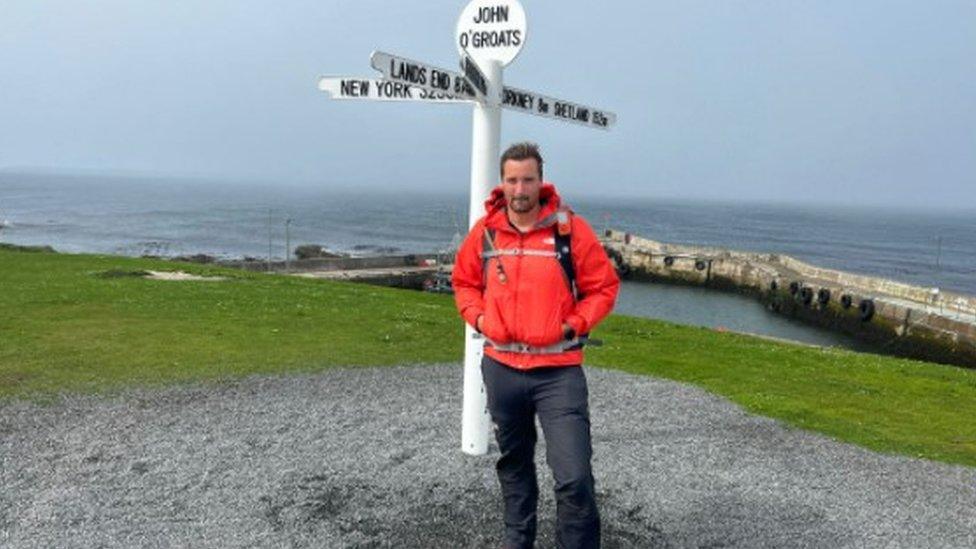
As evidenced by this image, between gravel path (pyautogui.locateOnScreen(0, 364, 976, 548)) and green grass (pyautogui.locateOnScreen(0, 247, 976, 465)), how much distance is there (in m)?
1.11

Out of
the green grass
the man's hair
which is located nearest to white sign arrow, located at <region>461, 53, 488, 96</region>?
the man's hair

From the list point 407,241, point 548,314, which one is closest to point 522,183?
point 548,314

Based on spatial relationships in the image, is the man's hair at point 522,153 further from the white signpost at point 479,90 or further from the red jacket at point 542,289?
the white signpost at point 479,90

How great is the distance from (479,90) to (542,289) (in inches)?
109

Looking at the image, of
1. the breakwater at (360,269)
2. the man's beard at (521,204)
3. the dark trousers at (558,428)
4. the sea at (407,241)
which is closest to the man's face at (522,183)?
the man's beard at (521,204)

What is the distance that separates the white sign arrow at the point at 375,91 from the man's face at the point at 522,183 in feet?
7.17

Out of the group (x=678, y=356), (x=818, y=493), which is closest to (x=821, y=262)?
(x=678, y=356)

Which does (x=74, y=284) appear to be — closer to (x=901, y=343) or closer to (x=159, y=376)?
(x=159, y=376)

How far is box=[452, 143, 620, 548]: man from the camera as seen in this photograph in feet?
15.6

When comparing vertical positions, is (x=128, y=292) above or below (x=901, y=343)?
above

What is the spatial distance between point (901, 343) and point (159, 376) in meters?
45.0

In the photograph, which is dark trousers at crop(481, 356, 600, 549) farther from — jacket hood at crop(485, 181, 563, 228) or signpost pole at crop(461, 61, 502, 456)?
signpost pole at crop(461, 61, 502, 456)

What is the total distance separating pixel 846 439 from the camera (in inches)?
362

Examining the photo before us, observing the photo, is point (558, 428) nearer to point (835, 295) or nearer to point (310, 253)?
point (835, 295)
